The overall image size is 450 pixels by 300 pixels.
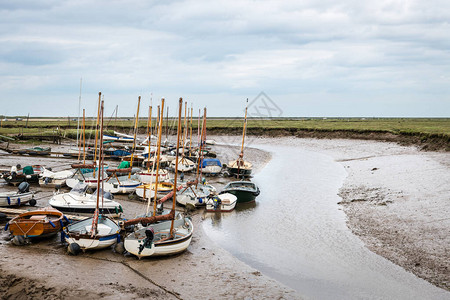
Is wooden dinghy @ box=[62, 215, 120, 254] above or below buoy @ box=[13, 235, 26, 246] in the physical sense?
above

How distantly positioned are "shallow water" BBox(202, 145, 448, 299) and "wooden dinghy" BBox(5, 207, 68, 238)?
8.17 metres

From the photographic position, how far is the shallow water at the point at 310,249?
53.0ft

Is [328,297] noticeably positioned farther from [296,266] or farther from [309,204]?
[309,204]

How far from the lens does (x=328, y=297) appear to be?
15.5 metres

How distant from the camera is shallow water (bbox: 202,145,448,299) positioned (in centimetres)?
1614

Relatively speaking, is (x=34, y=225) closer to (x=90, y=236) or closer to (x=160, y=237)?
(x=90, y=236)

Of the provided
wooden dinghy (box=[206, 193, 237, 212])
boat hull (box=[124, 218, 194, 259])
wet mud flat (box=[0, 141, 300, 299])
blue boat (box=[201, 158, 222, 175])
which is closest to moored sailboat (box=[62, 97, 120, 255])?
wet mud flat (box=[0, 141, 300, 299])

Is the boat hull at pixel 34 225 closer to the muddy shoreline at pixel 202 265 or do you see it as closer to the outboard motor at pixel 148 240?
the muddy shoreline at pixel 202 265

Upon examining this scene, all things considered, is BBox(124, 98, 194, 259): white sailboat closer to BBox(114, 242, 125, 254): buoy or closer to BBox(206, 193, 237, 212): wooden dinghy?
BBox(114, 242, 125, 254): buoy

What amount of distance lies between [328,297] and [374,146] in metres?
60.9

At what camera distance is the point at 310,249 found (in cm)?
2069

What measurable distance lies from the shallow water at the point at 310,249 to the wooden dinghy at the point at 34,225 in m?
8.17

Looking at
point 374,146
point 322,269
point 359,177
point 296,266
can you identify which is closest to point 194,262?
point 296,266

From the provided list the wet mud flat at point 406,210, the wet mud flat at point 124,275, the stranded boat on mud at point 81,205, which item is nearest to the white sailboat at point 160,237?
the wet mud flat at point 124,275
